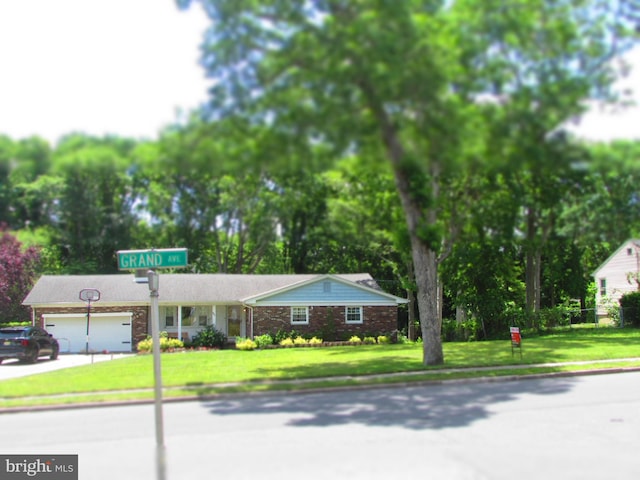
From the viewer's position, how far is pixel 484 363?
1683 cm

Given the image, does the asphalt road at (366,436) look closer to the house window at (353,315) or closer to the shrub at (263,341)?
the shrub at (263,341)

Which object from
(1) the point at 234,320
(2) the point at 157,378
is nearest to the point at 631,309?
(1) the point at 234,320

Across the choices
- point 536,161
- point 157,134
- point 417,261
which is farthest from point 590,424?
point 157,134

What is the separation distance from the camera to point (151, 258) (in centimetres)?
597

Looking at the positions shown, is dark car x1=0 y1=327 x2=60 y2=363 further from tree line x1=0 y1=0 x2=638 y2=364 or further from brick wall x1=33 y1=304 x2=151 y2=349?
tree line x1=0 y1=0 x2=638 y2=364

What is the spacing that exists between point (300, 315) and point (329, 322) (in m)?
1.59

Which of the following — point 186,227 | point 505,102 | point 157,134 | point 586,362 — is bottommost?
point 586,362

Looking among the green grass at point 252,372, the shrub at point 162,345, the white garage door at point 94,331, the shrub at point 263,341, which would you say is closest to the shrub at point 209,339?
the shrub at point 162,345

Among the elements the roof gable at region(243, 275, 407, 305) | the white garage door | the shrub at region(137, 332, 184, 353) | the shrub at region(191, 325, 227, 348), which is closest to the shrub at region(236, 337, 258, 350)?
the shrub at region(191, 325, 227, 348)

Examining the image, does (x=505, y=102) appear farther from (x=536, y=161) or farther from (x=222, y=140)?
(x=222, y=140)

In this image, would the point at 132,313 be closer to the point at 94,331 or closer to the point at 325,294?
the point at 94,331

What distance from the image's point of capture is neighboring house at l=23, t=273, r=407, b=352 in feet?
96.8

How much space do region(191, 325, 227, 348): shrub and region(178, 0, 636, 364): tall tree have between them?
24708mm

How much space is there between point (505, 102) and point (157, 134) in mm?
3342
